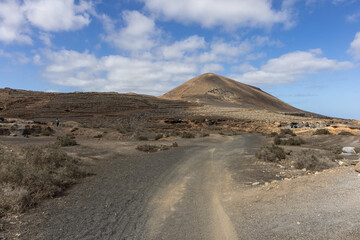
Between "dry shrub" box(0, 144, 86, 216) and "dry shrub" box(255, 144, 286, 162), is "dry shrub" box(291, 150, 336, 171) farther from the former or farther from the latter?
"dry shrub" box(0, 144, 86, 216)

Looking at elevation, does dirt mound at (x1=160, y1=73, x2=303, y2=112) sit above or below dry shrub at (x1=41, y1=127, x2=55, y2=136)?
above

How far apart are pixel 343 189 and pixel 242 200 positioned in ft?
7.75

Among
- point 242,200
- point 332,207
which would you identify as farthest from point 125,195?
point 332,207

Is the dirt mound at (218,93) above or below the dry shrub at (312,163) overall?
above

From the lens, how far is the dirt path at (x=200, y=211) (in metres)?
4.41

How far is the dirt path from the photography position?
4.41 metres

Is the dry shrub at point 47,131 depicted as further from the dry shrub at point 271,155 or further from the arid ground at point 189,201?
the dry shrub at point 271,155

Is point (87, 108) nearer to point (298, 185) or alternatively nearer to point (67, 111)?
point (67, 111)

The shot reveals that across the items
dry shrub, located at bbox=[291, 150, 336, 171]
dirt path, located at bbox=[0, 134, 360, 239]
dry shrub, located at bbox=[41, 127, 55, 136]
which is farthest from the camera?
dry shrub, located at bbox=[41, 127, 55, 136]

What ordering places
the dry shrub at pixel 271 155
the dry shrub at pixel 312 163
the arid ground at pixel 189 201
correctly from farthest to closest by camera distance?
the dry shrub at pixel 271 155 < the dry shrub at pixel 312 163 < the arid ground at pixel 189 201

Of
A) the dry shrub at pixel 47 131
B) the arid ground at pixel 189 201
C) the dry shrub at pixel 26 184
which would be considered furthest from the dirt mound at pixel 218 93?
the dry shrub at pixel 26 184

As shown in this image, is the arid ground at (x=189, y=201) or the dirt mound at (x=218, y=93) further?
the dirt mound at (x=218, y=93)

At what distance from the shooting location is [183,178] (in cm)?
969

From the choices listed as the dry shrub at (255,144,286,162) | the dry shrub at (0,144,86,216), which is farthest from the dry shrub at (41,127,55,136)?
the dry shrub at (255,144,286,162)
